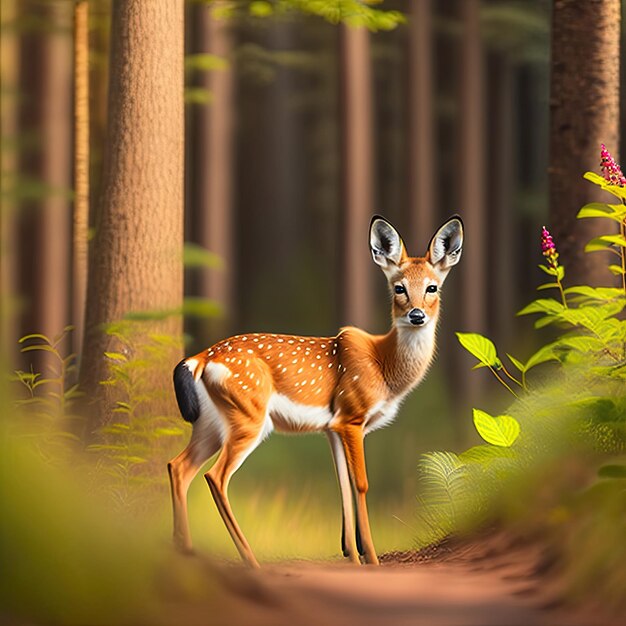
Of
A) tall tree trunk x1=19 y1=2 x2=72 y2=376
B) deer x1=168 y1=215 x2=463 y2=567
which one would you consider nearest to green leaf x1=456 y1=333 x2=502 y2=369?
deer x1=168 y1=215 x2=463 y2=567

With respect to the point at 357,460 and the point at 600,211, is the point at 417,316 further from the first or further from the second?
the point at 600,211

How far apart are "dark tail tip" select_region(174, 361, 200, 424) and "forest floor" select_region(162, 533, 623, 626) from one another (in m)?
1.07

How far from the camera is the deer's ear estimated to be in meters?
7.21

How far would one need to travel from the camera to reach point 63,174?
17.5 metres

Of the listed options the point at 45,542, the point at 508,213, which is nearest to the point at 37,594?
the point at 45,542

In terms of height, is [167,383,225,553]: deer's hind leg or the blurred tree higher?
the blurred tree

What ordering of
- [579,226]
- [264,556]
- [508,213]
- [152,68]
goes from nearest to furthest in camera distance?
[264,556] → [152,68] → [579,226] → [508,213]

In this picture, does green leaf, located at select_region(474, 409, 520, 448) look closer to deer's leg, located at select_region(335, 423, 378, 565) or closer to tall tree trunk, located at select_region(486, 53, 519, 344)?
deer's leg, located at select_region(335, 423, 378, 565)

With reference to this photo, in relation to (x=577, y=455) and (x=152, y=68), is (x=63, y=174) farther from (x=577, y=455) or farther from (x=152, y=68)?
(x=577, y=455)

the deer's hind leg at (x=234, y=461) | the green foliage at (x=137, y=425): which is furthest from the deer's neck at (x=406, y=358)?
the green foliage at (x=137, y=425)

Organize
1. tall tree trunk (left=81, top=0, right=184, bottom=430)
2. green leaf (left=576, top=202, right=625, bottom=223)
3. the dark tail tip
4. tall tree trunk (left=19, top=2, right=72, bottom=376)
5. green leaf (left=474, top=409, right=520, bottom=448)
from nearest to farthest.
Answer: the dark tail tip, green leaf (left=474, top=409, right=520, bottom=448), green leaf (left=576, top=202, right=625, bottom=223), tall tree trunk (left=81, top=0, right=184, bottom=430), tall tree trunk (left=19, top=2, right=72, bottom=376)

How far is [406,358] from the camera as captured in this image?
23.9ft

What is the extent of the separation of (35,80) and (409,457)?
9.67 meters

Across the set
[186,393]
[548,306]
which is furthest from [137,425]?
[548,306]
